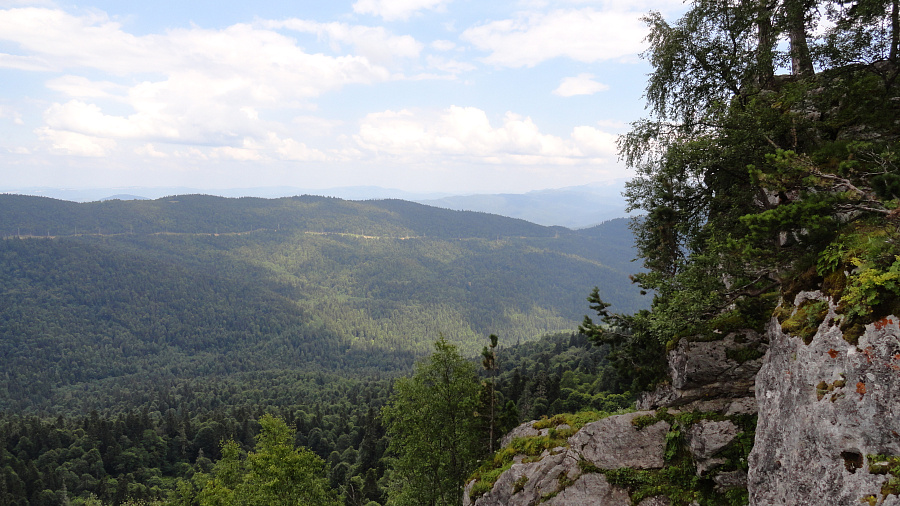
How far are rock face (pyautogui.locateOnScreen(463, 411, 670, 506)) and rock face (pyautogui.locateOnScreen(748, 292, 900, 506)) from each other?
549 cm

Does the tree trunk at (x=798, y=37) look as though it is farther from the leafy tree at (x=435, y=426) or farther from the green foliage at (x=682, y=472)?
the leafy tree at (x=435, y=426)

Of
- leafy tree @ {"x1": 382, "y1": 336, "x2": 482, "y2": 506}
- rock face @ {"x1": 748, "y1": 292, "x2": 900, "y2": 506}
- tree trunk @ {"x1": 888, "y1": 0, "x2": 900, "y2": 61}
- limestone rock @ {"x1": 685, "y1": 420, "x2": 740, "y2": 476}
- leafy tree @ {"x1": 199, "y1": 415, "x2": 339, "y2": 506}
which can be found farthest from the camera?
leafy tree @ {"x1": 382, "y1": 336, "x2": 482, "y2": 506}

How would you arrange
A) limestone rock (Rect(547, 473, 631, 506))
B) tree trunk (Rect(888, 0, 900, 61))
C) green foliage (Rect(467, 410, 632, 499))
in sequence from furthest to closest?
green foliage (Rect(467, 410, 632, 499)) → limestone rock (Rect(547, 473, 631, 506)) → tree trunk (Rect(888, 0, 900, 61))

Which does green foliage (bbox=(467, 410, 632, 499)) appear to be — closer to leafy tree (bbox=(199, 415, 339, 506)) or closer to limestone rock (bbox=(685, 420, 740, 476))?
limestone rock (bbox=(685, 420, 740, 476))

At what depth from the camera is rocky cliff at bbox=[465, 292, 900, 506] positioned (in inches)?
333

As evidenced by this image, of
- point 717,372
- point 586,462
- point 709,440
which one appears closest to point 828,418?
point 709,440

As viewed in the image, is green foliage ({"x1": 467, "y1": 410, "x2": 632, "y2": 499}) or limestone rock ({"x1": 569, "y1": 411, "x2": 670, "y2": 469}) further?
green foliage ({"x1": 467, "y1": 410, "x2": 632, "y2": 499})

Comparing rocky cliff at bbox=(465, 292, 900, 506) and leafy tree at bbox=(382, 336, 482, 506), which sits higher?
rocky cliff at bbox=(465, 292, 900, 506)

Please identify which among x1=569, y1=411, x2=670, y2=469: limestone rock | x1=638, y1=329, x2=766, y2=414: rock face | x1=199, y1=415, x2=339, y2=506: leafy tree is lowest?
x1=199, y1=415, x2=339, y2=506: leafy tree

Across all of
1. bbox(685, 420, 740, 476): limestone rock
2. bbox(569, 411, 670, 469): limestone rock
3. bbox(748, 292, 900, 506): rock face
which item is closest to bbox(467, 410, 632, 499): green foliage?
bbox(569, 411, 670, 469): limestone rock

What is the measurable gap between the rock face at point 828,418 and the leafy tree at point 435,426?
1913 cm

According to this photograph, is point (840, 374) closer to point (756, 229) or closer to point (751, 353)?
point (756, 229)

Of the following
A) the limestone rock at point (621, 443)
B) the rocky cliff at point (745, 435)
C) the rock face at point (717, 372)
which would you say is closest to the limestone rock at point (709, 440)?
the rocky cliff at point (745, 435)

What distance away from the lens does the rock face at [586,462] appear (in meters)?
16.3
